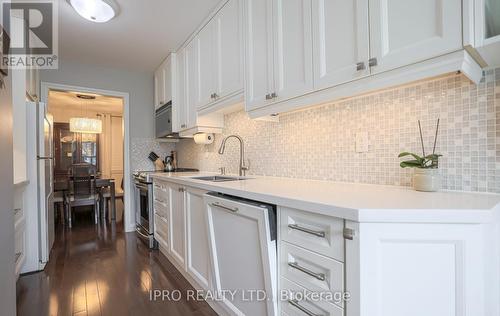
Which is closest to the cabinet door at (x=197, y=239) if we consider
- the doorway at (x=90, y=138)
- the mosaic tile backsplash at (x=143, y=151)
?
the mosaic tile backsplash at (x=143, y=151)

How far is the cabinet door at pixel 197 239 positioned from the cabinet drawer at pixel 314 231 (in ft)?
2.36

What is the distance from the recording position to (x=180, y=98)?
302 centimetres

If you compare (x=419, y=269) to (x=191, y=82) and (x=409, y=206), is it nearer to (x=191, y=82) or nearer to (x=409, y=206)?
(x=409, y=206)

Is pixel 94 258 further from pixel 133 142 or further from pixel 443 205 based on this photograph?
pixel 443 205

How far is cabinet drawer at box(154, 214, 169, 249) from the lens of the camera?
254 cm

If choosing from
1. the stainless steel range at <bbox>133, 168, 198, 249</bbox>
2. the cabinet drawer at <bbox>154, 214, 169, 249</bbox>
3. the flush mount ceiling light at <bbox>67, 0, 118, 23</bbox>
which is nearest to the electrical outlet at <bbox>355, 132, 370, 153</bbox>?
the cabinet drawer at <bbox>154, 214, 169, 249</bbox>

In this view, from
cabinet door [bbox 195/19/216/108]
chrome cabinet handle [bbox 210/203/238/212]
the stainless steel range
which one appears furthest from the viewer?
the stainless steel range

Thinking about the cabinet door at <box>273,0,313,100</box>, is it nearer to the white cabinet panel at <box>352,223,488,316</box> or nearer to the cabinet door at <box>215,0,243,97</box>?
the cabinet door at <box>215,0,243,97</box>

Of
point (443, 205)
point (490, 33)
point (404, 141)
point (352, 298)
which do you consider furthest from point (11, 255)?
point (490, 33)

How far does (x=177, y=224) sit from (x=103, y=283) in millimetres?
746

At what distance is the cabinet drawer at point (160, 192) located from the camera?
8.20ft

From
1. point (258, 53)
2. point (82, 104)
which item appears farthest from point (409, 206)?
point (82, 104)

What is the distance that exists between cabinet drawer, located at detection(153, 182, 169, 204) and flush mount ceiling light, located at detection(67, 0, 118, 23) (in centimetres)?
157

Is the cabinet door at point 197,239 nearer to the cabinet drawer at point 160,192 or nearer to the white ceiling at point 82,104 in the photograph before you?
the cabinet drawer at point 160,192
